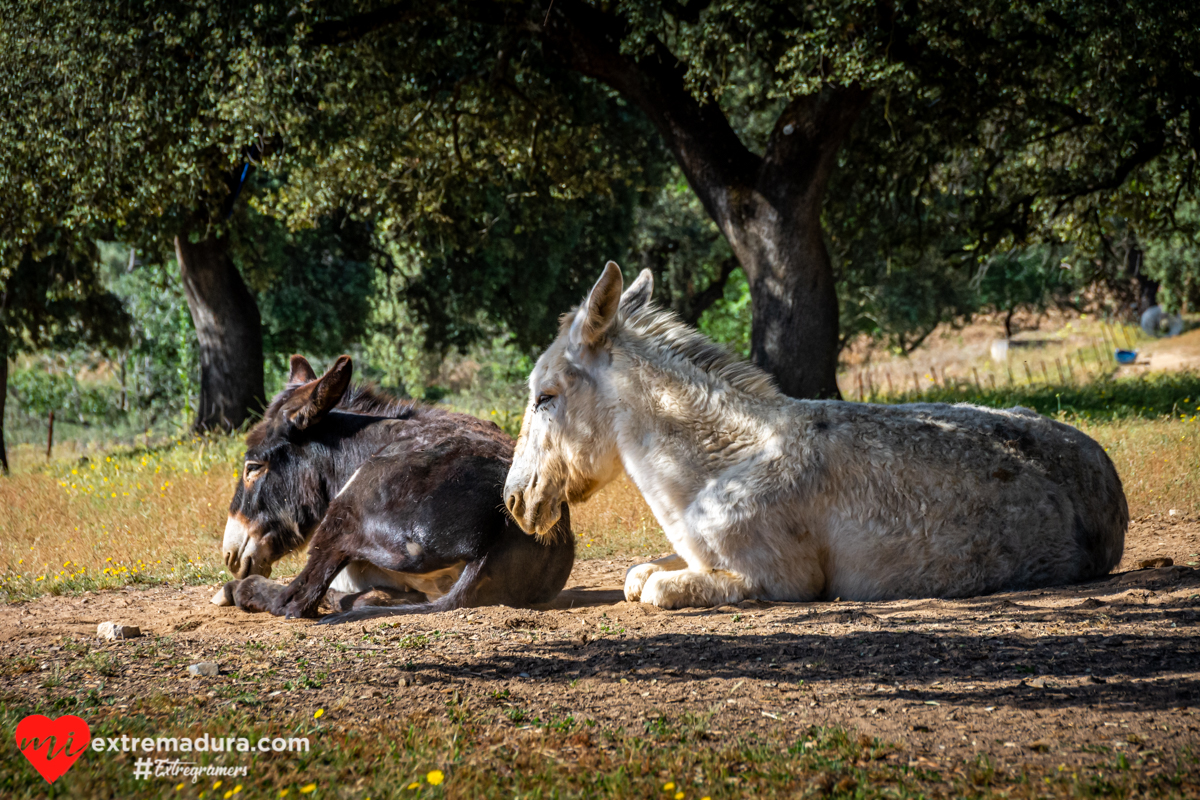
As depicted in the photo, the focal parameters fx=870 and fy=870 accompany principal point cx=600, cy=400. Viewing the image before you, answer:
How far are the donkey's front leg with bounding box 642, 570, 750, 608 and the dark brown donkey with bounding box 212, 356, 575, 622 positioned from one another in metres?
0.94

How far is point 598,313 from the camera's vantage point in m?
5.16

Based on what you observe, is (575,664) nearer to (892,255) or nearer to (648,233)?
(892,255)

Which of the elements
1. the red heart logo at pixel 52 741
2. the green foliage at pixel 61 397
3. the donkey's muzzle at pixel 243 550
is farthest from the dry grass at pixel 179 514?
the green foliage at pixel 61 397

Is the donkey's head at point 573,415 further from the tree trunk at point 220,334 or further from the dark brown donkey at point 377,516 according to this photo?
the tree trunk at point 220,334

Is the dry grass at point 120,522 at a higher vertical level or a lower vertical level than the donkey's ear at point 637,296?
lower

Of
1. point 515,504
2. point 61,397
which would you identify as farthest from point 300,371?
point 61,397

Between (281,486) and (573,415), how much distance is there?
208 cm

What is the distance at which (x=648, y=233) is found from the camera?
89.2 ft

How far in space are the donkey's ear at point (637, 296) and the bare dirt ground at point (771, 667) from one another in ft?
5.99

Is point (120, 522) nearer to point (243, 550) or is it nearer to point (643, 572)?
point (243, 550)

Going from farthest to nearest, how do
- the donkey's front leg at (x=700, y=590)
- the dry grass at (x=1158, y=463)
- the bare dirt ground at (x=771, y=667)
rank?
the dry grass at (x=1158, y=463), the donkey's front leg at (x=700, y=590), the bare dirt ground at (x=771, y=667)

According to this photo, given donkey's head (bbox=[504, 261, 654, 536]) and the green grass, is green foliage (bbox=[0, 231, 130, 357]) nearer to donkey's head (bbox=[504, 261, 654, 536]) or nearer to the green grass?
donkey's head (bbox=[504, 261, 654, 536])

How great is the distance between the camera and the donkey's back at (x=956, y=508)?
4.69 metres

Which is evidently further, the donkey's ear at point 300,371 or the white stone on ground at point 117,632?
the donkey's ear at point 300,371
